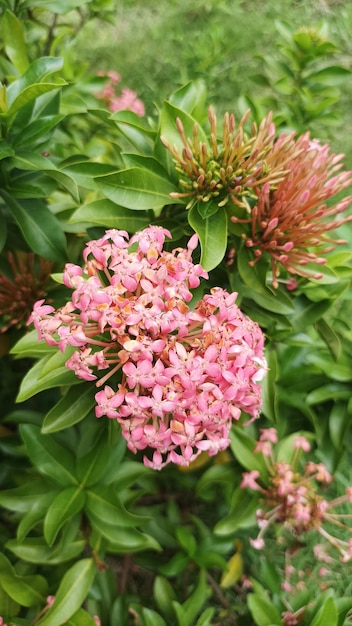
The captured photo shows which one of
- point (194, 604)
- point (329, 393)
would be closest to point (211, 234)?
point (329, 393)

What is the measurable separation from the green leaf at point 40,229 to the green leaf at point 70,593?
0.66m

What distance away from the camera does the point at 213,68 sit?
232 centimetres

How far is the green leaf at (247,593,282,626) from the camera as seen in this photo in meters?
1.12

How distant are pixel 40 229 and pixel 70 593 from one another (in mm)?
748

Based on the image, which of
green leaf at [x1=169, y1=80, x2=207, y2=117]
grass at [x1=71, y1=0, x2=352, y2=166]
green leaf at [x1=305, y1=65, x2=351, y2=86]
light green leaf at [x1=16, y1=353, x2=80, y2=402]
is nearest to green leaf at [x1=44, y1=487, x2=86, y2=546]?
light green leaf at [x1=16, y1=353, x2=80, y2=402]

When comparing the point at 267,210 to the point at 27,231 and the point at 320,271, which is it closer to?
the point at 320,271

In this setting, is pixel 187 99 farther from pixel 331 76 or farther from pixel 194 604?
pixel 194 604

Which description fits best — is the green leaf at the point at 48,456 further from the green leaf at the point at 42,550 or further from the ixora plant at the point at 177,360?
the green leaf at the point at 42,550

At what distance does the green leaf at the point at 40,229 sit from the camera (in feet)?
3.54

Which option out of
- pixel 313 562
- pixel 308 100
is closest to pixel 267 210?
pixel 308 100

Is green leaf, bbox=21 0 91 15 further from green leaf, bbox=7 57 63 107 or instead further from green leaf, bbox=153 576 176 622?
green leaf, bbox=153 576 176 622

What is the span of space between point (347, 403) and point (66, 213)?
0.78 metres

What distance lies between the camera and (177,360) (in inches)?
29.6

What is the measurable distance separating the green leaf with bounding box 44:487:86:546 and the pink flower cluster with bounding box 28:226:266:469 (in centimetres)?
35
